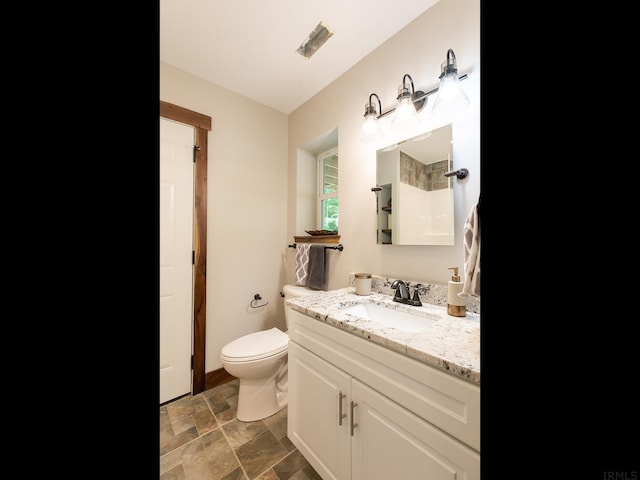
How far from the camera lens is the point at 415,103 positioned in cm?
125

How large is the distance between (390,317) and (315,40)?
1.70 m

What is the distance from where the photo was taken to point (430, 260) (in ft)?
3.99

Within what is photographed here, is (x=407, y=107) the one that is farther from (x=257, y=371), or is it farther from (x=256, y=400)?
(x=256, y=400)

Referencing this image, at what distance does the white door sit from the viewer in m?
1.57

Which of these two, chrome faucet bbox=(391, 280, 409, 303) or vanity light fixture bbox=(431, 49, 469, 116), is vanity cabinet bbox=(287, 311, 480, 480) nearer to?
chrome faucet bbox=(391, 280, 409, 303)

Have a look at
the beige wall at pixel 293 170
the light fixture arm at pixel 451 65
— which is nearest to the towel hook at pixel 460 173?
the beige wall at pixel 293 170

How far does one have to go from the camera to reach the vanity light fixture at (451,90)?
1015 millimetres

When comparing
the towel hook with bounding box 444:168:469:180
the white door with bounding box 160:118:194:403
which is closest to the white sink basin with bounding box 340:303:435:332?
the towel hook with bounding box 444:168:469:180

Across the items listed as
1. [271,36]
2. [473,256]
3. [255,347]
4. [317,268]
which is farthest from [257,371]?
[271,36]

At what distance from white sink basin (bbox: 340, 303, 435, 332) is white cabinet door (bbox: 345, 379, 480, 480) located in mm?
326
